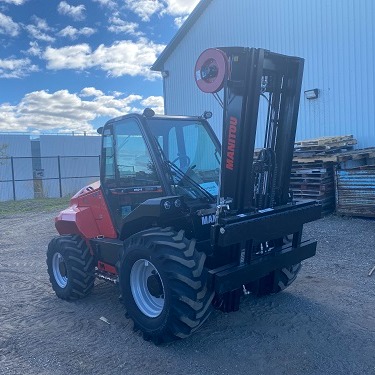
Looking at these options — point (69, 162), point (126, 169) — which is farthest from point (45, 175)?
point (126, 169)

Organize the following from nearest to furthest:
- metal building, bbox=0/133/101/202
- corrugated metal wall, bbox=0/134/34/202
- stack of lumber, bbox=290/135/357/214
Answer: stack of lumber, bbox=290/135/357/214 < metal building, bbox=0/133/101/202 < corrugated metal wall, bbox=0/134/34/202

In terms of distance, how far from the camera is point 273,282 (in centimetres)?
526

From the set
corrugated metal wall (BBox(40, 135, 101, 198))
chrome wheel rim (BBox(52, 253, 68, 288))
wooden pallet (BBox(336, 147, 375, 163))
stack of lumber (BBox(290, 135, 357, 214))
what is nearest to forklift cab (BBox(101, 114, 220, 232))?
chrome wheel rim (BBox(52, 253, 68, 288))

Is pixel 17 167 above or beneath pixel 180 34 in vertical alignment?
beneath

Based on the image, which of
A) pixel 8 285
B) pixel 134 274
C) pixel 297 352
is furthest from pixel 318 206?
pixel 8 285

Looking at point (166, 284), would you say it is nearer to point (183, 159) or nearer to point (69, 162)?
point (183, 159)

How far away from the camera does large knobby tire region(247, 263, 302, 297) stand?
17.3ft

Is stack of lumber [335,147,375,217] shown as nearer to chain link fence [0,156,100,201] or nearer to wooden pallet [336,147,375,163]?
wooden pallet [336,147,375,163]

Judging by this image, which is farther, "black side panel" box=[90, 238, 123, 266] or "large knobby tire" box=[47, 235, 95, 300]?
"large knobby tire" box=[47, 235, 95, 300]

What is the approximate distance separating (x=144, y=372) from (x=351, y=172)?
8606 millimetres

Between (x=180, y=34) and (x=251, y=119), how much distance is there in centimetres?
1447

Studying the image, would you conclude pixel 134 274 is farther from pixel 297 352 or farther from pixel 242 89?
pixel 242 89

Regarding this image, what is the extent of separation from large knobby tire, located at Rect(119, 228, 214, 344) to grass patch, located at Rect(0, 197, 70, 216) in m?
12.8

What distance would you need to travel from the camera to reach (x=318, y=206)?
16.0ft
